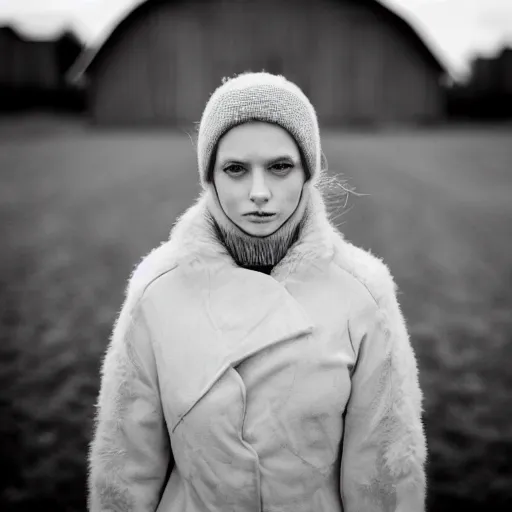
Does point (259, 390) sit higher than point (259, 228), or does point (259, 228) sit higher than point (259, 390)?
point (259, 228)

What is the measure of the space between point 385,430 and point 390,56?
14.3m

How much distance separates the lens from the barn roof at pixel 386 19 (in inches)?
549

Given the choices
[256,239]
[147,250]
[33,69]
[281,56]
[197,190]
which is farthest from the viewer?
[33,69]

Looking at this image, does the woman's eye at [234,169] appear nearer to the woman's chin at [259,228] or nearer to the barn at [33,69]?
the woman's chin at [259,228]

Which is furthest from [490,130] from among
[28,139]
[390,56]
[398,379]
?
[398,379]

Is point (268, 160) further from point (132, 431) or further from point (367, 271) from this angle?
point (132, 431)

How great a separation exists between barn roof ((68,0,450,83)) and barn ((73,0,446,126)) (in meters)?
0.03

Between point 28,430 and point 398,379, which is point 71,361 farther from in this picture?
point 398,379

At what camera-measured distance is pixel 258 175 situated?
1510 mm

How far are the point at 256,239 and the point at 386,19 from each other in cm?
1442

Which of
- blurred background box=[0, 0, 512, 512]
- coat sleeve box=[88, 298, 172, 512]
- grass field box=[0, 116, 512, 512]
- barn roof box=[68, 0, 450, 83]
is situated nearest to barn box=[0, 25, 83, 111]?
blurred background box=[0, 0, 512, 512]

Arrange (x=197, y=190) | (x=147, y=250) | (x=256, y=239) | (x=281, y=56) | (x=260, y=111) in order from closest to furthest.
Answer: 1. (x=260, y=111)
2. (x=256, y=239)
3. (x=147, y=250)
4. (x=197, y=190)
5. (x=281, y=56)

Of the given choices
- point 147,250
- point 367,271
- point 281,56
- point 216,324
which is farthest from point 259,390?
point 281,56

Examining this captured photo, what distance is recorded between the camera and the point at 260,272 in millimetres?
1604
